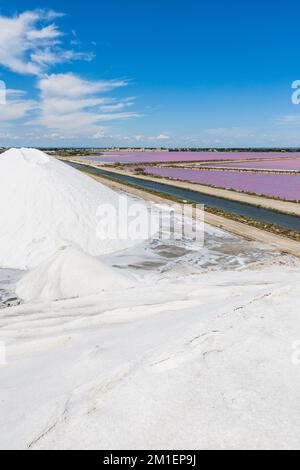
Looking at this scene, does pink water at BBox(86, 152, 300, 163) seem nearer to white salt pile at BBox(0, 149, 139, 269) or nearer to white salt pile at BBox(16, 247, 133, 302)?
white salt pile at BBox(0, 149, 139, 269)

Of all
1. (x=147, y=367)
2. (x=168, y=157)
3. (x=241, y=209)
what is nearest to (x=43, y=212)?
(x=147, y=367)


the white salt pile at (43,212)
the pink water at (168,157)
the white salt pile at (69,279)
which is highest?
the pink water at (168,157)

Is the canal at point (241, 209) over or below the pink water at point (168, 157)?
below

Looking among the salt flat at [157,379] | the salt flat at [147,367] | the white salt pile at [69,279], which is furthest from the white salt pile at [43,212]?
the salt flat at [157,379]

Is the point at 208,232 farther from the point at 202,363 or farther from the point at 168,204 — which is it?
the point at 202,363

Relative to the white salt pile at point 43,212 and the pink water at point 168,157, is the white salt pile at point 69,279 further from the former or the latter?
the pink water at point 168,157
